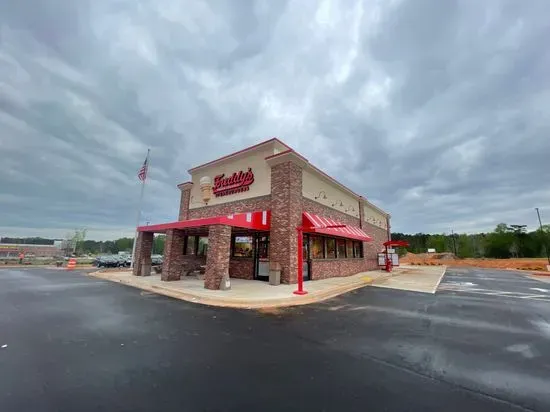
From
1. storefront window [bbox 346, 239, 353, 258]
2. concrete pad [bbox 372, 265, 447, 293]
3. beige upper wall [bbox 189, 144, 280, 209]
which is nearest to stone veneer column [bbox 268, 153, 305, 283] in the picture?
beige upper wall [bbox 189, 144, 280, 209]

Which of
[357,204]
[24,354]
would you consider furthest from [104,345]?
[357,204]

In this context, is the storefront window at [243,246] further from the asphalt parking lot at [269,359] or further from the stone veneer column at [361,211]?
the stone veneer column at [361,211]

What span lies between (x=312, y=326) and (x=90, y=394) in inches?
205

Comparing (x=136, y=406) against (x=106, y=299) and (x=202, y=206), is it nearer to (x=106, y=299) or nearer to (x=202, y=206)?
(x=106, y=299)

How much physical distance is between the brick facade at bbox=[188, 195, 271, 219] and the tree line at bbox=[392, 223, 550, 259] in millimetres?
81855

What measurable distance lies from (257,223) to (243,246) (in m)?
3.67

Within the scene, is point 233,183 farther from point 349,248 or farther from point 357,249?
point 357,249

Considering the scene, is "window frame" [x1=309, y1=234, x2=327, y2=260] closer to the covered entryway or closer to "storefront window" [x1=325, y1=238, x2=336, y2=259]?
"storefront window" [x1=325, y1=238, x2=336, y2=259]

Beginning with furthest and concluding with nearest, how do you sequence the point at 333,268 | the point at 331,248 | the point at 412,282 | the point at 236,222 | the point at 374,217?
the point at 374,217 → the point at 331,248 → the point at 333,268 → the point at 412,282 → the point at 236,222

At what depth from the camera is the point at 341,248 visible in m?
22.4

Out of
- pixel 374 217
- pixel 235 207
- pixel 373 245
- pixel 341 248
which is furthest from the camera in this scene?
pixel 374 217

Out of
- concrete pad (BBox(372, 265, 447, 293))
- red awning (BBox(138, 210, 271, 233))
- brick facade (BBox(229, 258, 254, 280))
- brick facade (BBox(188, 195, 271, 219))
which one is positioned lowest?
concrete pad (BBox(372, 265, 447, 293))

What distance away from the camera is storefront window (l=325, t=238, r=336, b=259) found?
66.0ft

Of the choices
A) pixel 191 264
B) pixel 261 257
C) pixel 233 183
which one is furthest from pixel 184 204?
pixel 261 257
